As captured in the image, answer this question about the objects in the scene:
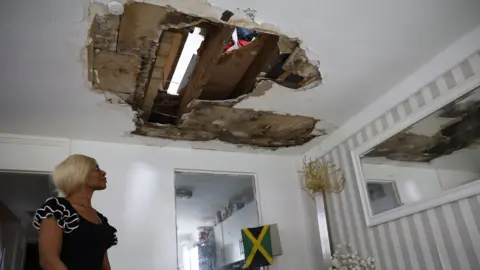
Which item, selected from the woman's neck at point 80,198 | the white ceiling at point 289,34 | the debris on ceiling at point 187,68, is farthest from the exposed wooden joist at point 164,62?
the woman's neck at point 80,198

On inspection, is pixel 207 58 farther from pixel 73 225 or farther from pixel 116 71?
pixel 73 225

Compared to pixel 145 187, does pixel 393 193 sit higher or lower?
lower

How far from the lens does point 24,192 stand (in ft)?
11.3

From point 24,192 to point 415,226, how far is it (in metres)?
3.54

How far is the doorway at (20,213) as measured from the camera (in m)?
3.21

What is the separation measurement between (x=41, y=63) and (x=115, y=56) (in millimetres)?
481

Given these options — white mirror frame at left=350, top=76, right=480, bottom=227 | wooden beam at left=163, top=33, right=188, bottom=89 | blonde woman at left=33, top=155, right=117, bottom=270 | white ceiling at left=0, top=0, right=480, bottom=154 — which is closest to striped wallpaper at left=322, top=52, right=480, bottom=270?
white mirror frame at left=350, top=76, right=480, bottom=227

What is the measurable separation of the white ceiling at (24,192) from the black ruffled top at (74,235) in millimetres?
1975

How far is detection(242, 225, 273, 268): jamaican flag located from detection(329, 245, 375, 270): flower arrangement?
65 centimetres

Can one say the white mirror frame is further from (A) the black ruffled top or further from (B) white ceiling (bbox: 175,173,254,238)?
(A) the black ruffled top

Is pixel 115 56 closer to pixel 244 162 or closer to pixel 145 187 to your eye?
pixel 145 187

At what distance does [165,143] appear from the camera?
12.1 ft

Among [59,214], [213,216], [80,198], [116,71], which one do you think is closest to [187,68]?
[116,71]

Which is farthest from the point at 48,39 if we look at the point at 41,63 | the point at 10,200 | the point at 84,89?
the point at 10,200
